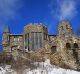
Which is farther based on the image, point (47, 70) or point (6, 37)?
point (6, 37)

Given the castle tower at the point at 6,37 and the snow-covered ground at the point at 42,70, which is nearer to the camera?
the snow-covered ground at the point at 42,70

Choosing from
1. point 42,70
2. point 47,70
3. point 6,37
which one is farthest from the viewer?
A: point 6,37

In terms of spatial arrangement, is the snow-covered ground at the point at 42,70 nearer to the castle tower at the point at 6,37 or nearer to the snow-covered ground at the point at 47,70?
the snow-covered ground at the point at 47,70

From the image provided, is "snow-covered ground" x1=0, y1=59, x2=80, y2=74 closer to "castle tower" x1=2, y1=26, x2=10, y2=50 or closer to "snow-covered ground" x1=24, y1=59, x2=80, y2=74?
"snow-covered ground" x1=24, y1=59, x2=80, y2=74

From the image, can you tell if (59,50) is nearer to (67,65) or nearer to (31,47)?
(67,65)

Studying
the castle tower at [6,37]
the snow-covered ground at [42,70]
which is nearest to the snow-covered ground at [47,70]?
the snow-covered ground at [42,70]

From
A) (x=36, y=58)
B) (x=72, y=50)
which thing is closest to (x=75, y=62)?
(x=72, y=50)

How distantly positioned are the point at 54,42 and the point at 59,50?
314 centimetres

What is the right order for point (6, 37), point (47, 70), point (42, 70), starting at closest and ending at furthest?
1. point (42, 70)
2. point (47, 70)
3. point (6, 37)

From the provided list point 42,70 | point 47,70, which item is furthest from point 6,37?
point 42,70

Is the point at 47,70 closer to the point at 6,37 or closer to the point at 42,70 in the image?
the point at 42,70

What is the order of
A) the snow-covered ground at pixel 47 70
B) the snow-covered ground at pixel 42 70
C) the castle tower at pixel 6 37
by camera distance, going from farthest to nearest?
the castle tower at pixel 6 37
the snow-covered ground at pixel 47 70
the snow-covered ground at pixel 42 70

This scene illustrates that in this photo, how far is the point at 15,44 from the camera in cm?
9162

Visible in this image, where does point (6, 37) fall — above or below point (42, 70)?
above
